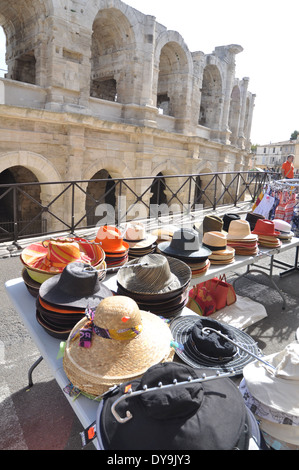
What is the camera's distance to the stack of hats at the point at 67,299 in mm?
1841

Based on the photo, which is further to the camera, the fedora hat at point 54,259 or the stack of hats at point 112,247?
the stack of hats at point 112,247

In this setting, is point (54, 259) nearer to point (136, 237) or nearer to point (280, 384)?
point (136, 237)

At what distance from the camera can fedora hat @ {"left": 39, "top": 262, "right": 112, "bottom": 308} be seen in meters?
1.87

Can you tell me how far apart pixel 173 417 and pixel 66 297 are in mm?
1031

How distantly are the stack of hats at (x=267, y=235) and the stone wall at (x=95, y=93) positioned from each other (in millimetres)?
6755

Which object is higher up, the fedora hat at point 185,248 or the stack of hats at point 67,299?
the fedora hat at point 185,248

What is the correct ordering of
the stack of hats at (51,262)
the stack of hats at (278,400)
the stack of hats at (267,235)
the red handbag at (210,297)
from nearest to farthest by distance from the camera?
the stack of hats at (278,400)
the stack of hats at (51,262)
the red handbag at (210,297)
the stack of hats at (267,235)

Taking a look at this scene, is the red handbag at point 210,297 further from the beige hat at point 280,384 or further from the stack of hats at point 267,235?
the beige hat at point 280,384

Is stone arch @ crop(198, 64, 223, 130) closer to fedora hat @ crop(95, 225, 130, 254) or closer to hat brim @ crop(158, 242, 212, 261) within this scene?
hat brim @ crop(158, 242, 212, 261)

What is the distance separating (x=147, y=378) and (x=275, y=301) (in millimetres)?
3299

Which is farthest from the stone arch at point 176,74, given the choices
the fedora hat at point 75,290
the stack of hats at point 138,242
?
the fedora hat at point 75,290

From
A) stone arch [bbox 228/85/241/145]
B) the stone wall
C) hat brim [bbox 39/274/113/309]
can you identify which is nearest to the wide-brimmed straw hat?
hat brim [bbox 39/274/113/309]
